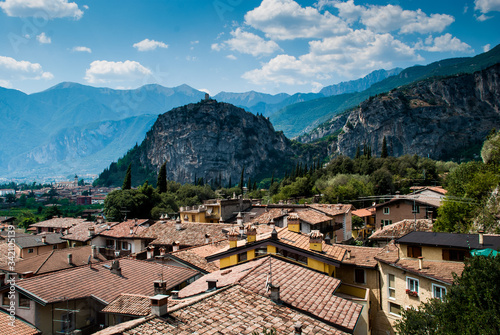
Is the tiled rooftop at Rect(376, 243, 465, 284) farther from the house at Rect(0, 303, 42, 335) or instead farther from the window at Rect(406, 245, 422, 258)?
the house at Rect(0, 303, 42, 335)

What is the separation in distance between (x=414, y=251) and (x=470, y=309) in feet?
35.3

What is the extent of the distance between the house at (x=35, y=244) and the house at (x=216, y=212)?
53.2 feet

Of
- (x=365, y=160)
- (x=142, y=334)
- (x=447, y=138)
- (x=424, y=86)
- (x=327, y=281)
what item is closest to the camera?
(x=142, y=334)

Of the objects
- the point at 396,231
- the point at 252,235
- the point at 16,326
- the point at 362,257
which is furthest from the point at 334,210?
the point at 16,326

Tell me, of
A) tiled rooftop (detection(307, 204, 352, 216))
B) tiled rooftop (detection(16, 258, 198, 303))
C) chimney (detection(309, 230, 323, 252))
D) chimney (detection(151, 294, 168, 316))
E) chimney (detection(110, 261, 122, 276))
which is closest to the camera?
chimney (detection(151, 294, 168, 316))

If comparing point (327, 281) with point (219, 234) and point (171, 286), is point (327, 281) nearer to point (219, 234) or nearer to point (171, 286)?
point (171, 286)

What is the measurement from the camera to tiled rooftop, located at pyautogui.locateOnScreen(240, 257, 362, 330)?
12.3 meters

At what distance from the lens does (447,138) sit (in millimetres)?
174375

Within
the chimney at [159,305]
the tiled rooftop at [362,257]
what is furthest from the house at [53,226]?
the chimney at [159,305]

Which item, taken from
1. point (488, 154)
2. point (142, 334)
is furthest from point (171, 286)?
point (488, 154)

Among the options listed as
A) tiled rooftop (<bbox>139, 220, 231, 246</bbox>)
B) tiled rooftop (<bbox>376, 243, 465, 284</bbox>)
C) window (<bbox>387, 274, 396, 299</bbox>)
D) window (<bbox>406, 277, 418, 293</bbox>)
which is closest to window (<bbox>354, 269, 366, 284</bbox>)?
tiled rooftop (<bbox>376, 243, 465, 284</bbox>)

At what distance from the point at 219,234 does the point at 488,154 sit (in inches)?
1119

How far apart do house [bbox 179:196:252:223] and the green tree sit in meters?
38.7

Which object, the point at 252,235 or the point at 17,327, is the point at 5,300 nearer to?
the point at 17,327
